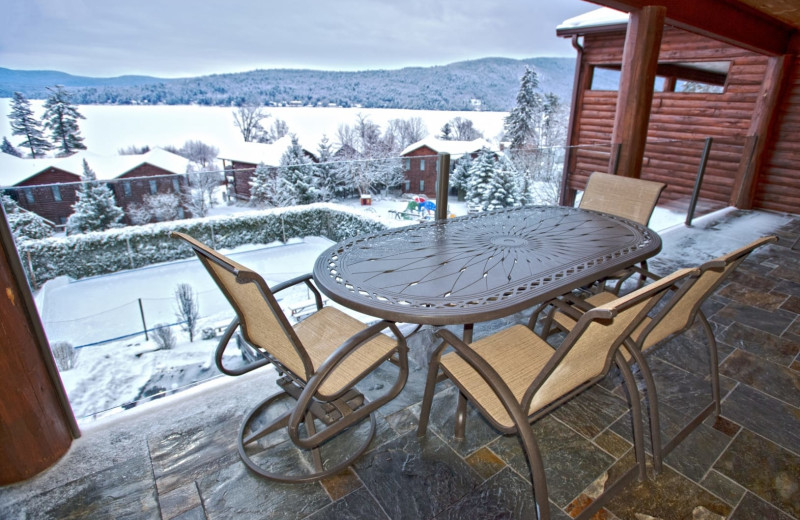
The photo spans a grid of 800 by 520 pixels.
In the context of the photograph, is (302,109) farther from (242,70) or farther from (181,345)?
(181,345)

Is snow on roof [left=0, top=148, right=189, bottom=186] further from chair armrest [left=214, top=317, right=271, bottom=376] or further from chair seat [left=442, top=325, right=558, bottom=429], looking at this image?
chair seat [left=442, top=325, right=558, bottom=429]

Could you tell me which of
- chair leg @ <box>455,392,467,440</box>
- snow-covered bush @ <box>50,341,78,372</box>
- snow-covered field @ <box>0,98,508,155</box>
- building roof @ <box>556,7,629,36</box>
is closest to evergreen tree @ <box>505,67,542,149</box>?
snow-covered field @ <box>0,98,508,155</box>

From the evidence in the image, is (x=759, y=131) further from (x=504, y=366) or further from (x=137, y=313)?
(x=137, y=313)

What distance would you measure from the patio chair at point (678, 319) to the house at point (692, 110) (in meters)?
1.76

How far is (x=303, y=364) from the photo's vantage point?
1.44m

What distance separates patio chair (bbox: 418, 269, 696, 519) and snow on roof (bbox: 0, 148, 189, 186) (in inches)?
71.1

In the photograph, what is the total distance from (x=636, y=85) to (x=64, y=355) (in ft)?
14.5

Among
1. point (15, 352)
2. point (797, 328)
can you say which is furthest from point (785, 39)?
point (15, 352)

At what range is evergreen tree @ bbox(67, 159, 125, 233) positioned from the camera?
1891 mm

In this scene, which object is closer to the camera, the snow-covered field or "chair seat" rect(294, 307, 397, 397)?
"chair seat" rect(294, 307, 397, 397)

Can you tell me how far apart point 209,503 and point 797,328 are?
351 centimetres

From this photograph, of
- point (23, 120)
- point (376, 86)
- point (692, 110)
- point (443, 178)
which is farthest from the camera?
point (376, 86)

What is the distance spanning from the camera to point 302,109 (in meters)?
13.9

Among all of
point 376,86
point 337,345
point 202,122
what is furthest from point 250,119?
point 337,345
